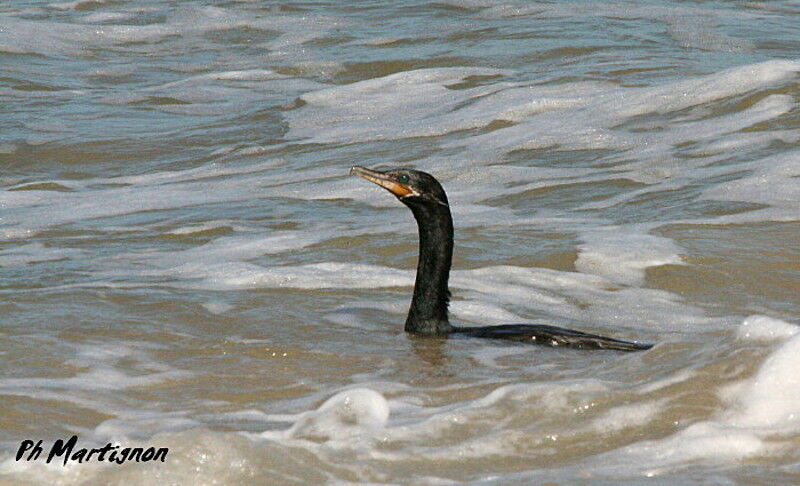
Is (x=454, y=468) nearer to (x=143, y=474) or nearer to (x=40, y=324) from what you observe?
(x=143, y=474)

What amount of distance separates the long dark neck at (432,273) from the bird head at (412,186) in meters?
0.05

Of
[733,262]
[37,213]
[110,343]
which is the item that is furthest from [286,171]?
[110,343]

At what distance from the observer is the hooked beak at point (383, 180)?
6.88 meters

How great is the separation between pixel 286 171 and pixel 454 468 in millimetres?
8188

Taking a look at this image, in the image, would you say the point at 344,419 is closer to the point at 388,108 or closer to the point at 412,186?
the point at 412,186

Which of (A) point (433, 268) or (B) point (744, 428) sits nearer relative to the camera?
(B) point (744, 428)

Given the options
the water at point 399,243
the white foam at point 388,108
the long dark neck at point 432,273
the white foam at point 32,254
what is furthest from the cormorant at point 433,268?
the white foam at point 388,108

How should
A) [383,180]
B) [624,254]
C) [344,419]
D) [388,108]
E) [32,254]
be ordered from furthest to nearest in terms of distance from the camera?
[388,108] < [32,254] < [624,254] < [383,180] < [344,419]

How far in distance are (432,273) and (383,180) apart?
69 cm

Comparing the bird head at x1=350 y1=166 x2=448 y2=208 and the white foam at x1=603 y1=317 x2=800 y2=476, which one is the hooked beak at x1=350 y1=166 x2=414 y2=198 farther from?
the white foam at x1=603 y1=317 x2=800 y2=476

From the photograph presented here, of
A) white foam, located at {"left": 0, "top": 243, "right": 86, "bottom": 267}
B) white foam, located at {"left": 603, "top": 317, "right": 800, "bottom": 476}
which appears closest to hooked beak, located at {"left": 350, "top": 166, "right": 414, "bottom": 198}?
white foam, located at {"left": 603, "top": 317, "right": 800, "bottom": 476}

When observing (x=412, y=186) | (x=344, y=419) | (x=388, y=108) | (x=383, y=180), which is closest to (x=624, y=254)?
(x=412, y=186)

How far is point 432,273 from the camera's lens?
737 cm

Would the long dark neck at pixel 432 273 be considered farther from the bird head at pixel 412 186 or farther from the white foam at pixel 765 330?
the white foam at pixel 765 330
